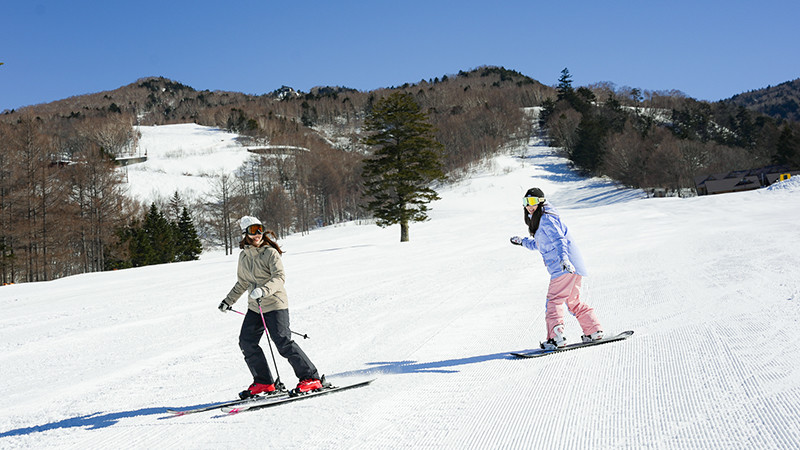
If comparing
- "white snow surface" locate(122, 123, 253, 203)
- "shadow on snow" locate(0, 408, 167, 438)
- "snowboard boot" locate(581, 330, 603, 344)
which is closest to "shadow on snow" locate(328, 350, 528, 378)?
"snowboard boot" locate(581, 330, 603, 344)

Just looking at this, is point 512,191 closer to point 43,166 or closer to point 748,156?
point 748,156

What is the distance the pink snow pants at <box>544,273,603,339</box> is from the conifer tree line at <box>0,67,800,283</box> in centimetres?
2055

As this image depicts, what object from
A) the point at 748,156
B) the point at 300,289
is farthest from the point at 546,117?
the point at 300,289

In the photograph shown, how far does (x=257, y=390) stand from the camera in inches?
183

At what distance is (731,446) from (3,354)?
960 centimetres

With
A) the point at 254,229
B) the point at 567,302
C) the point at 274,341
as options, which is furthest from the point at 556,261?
the point at 254,229

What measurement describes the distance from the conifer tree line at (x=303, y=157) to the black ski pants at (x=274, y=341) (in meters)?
21.4

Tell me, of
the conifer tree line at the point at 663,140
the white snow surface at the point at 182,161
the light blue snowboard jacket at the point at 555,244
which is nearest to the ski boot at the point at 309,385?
the light blue snowboard jacket at the point at 555,244

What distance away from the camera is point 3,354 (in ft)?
24.9

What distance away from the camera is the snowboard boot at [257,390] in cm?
461

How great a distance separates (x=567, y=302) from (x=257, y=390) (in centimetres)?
347

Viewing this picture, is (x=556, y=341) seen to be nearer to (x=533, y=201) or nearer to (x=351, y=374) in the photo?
(x=533, y=201)

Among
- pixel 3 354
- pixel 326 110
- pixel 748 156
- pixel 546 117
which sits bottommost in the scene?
pixel 3 354

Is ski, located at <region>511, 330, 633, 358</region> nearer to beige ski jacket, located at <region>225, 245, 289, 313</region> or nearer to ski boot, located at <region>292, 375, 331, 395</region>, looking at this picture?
ski boot, located at <region>292, 375, 331, 395</region>
